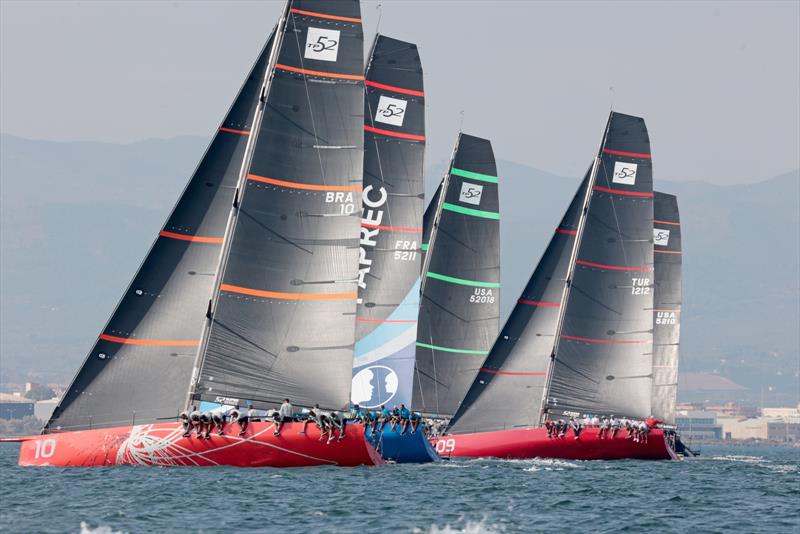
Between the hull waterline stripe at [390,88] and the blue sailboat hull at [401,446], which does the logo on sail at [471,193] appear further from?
the blue sailboat hull at [401,446]

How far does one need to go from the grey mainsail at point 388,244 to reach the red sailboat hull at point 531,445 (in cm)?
640

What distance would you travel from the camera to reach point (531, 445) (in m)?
57.7

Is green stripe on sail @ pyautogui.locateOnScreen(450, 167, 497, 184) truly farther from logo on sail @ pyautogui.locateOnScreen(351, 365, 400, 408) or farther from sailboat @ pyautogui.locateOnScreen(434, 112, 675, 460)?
logo on sail @ pyautogui.locateOnScreen(351, 365, 400, 408)

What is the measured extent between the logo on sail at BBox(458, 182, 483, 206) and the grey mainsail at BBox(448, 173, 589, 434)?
12.6 ft

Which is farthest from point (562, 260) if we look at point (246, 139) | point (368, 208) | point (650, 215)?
point (246, 139)

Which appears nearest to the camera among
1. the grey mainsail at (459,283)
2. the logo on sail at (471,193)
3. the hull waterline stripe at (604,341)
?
the grey mainsail at (459,283)

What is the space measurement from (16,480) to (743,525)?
1959 cm

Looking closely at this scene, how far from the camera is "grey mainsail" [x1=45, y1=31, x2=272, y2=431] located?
41.4 meters

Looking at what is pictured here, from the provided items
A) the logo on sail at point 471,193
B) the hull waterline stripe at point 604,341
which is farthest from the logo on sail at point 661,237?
the logo on sail at point 471,193

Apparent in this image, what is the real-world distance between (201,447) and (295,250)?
→ 5.87m

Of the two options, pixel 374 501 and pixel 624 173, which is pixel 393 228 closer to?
pixel 624 173

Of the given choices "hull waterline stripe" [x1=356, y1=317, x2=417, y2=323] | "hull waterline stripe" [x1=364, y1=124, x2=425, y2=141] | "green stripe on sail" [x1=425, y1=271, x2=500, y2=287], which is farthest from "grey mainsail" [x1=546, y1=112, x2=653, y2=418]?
"hull waterline stripe" [x1=364, y1=124, x2=425, y2=141]

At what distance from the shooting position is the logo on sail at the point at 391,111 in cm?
5331

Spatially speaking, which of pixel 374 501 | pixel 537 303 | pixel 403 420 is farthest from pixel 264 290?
pixel 537 303
